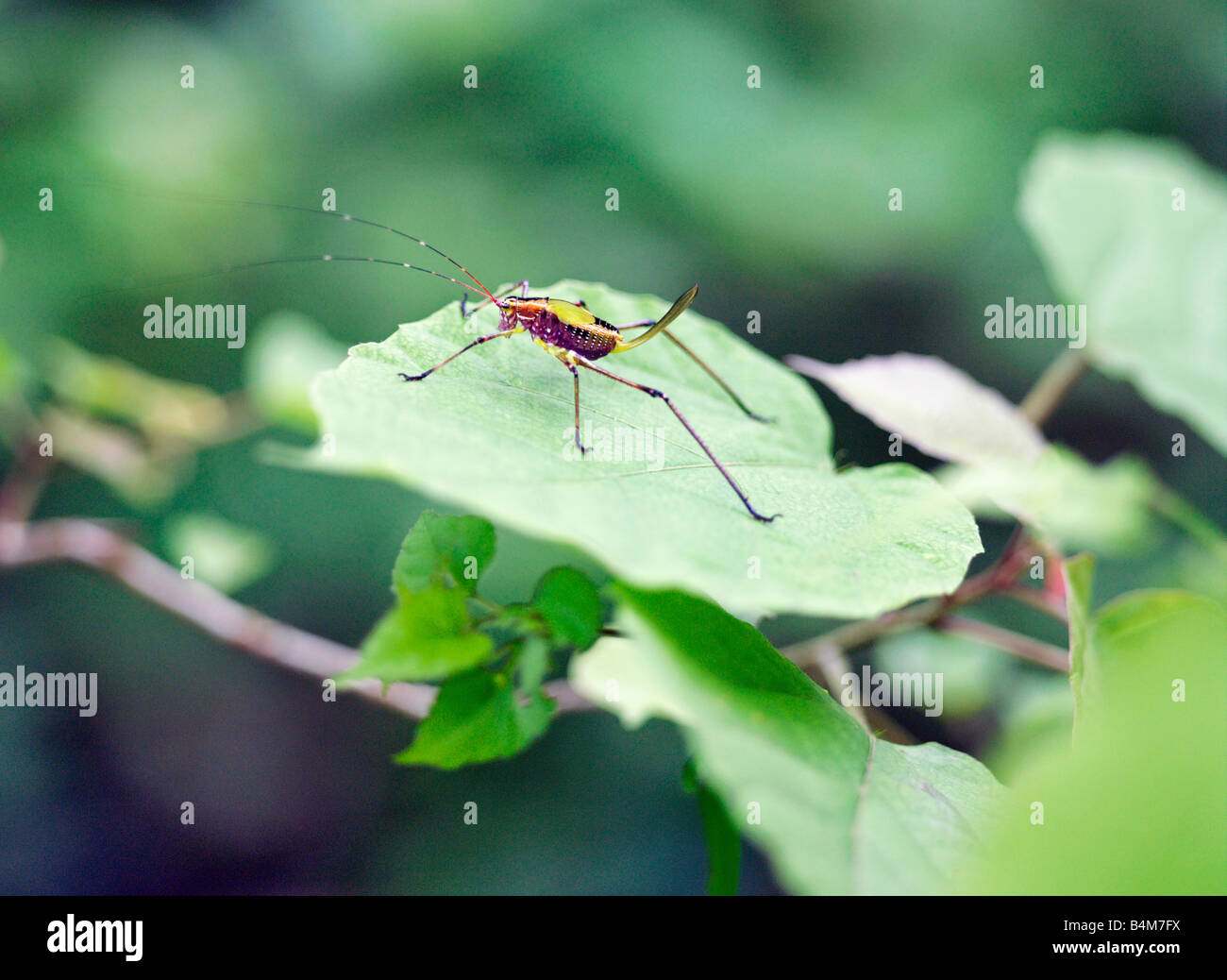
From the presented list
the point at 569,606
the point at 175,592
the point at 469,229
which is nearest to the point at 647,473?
the point at 569,606

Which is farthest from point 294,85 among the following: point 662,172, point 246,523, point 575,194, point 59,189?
point 246,523

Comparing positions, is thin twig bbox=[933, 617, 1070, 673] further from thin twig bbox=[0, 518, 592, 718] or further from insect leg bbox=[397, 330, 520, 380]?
insect leg bbox=[397, 330, 520, 380]

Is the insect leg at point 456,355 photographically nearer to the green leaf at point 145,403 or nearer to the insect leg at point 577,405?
the insect leg at point 577,405

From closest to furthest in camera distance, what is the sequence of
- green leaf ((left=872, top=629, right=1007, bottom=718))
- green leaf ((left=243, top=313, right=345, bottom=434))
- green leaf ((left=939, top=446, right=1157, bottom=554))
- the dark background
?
1. green leaf ((left=939, top=446, right=1157, bottom=554))
2. green leaf ((left=243, top=313, right=345, bottom=434))
3. green leaf ((left=872, top=629, right=1007, bottom=718))
4. the dark background

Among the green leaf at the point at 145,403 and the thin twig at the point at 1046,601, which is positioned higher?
the green leaf at the point at 145,403

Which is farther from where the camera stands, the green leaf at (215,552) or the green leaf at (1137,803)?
the green leaf at (215,552)

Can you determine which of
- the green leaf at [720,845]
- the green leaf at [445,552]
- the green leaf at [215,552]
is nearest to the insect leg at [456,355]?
the green leaf at [445,552]

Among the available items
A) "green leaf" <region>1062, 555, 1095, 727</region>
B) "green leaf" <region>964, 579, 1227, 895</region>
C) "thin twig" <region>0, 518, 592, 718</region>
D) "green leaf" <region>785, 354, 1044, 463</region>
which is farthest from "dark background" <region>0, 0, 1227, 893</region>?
"green leaf" <region>964, 579, 1227, 895</region>
